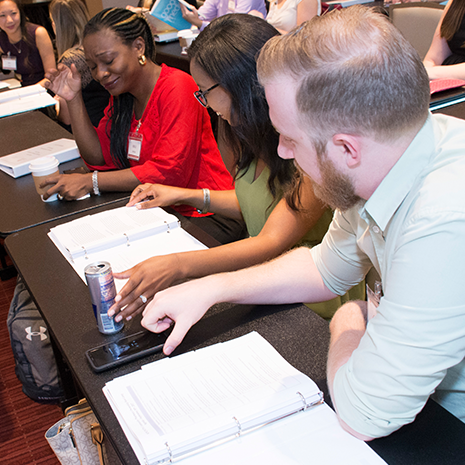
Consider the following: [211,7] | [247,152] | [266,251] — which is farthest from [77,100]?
[211,7]

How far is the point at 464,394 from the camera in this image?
0.83 metres


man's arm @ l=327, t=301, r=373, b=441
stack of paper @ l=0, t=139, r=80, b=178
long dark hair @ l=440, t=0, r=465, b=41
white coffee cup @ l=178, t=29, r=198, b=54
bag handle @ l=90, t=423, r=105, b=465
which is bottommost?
bag handle @ l=90, t=423, r=105, b=465

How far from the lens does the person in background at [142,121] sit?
70.3 inches

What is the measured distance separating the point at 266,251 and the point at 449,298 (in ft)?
2.27

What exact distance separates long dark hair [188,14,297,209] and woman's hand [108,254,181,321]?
0.39 m

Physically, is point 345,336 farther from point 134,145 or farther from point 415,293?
point 134,145

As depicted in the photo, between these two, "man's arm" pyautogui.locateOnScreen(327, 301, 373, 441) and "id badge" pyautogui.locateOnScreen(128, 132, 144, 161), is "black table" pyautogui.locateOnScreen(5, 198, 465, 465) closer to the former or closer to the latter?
"man's arm" pyautogui.locateOnScreen(327, 301, 373, 441)

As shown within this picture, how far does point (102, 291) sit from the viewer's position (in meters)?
0.99

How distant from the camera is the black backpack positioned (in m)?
1.68

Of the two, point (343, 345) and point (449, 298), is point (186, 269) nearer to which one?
point (343, 345)

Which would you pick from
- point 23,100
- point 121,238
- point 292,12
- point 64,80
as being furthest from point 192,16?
point 121,238

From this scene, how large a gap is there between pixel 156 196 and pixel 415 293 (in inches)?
44.3

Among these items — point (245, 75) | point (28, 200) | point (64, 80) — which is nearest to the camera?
point (245, 75)

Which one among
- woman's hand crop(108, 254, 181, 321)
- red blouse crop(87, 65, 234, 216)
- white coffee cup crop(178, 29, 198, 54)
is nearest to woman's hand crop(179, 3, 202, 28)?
white coffee cup crop(178, 29, 198, 54)
